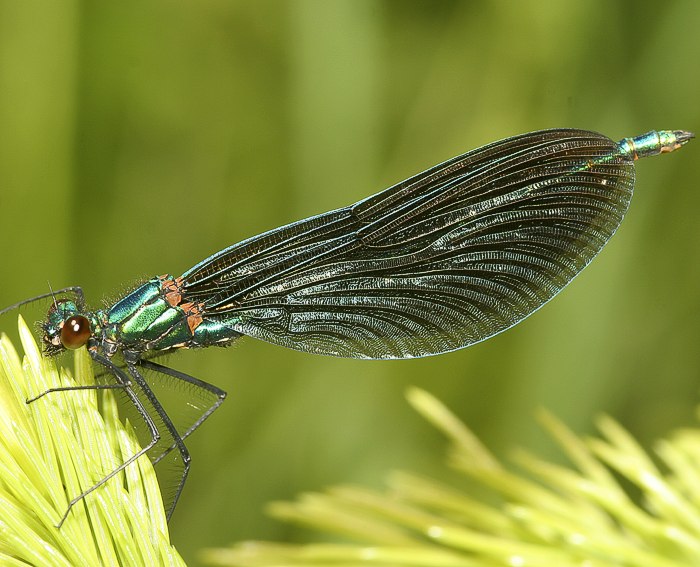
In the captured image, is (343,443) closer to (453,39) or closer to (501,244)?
(501,244)

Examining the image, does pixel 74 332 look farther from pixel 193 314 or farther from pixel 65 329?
pixel 193 314

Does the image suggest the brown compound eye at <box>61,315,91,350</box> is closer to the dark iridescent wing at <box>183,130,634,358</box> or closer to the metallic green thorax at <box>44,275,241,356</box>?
the metallic green thorax at <box>44,275,241,356</box>

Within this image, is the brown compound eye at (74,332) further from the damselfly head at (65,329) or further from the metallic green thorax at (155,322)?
the metallic green thorax at (155,322)

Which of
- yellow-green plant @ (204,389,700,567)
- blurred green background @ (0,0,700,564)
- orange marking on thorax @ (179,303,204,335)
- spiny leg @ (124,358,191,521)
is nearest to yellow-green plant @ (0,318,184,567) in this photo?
yellow-green plant @ (204,389,700,567)

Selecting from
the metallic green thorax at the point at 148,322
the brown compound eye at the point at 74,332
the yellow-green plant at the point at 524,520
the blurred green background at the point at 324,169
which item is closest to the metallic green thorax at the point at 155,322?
the metallic green thorax at the point at 148,322

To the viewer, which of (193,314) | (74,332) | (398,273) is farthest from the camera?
(398,273)

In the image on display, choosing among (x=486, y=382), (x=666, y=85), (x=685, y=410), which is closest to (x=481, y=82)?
(x=666, y=85)

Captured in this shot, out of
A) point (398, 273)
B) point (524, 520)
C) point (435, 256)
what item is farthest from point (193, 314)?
point (524, 520)
